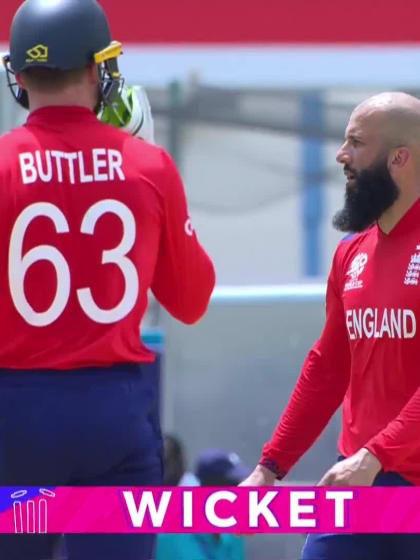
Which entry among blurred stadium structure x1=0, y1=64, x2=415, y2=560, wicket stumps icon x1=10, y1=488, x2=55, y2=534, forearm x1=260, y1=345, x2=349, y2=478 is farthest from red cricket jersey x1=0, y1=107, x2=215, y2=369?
blurred stadium structure x1=0, y1=64, x2=415, y2=560

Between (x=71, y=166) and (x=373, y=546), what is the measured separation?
1.11 meters

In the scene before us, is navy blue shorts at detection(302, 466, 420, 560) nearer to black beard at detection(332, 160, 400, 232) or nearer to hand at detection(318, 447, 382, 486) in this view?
hand at detection(318, 447, 382, 486)

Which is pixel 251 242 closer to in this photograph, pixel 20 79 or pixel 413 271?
pixel 413 271

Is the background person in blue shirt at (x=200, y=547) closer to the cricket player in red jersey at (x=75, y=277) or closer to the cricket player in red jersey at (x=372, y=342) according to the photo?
the cricket player in red jersey at (x=372, y=342)

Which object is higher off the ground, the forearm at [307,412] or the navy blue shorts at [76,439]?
the navy blue shorts at [76,439]

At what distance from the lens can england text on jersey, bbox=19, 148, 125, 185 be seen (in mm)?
2479

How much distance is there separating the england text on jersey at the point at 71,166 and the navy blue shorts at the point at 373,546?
96 cm

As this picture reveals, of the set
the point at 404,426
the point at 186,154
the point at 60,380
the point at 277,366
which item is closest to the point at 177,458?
the point at 277,366

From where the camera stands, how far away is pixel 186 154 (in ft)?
19.3

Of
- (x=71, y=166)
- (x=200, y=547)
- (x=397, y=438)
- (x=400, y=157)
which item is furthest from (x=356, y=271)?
(x=200, y=547)

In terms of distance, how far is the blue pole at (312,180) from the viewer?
18.8 ft

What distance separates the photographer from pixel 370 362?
2998mm

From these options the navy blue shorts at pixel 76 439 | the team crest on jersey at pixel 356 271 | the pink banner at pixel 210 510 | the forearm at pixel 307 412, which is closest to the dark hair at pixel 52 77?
the navy blue shorts at pixel 76 439

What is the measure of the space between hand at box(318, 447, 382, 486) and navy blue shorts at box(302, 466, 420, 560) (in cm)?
16
